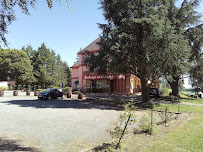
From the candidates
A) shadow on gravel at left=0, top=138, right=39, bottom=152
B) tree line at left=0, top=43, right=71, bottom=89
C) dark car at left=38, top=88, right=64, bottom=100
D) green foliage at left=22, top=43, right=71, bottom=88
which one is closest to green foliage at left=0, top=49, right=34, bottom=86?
tree line at left=0, top=43, right=71, bottom=89

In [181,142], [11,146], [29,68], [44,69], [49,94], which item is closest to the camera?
[11,146]

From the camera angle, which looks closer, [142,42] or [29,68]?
[142,42]

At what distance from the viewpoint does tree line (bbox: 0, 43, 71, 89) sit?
154ft

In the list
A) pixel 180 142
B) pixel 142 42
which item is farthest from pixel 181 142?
pixel 142 42

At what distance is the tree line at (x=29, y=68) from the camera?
154ft

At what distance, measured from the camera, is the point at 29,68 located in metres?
48.9

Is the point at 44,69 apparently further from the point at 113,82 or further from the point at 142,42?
the point at 142,42

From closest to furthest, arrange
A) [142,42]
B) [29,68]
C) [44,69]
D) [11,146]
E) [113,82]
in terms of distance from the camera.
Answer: [11,146] < [142,42] < [113,82] < [29,68] < [44,69]

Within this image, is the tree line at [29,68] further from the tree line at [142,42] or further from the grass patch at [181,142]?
the grass patch at [181,142]

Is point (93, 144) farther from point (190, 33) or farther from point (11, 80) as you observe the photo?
point (11, 80)

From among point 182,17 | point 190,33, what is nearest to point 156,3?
point 182,17

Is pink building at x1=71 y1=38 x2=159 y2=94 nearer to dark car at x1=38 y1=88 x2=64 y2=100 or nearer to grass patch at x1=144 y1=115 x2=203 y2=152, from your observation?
dark car at x1=38 y1=88 x2=64 y2=100

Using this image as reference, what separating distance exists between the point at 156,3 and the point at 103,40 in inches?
268

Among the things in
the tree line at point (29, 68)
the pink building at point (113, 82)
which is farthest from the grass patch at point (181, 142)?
the tree line at point (29, 68)
